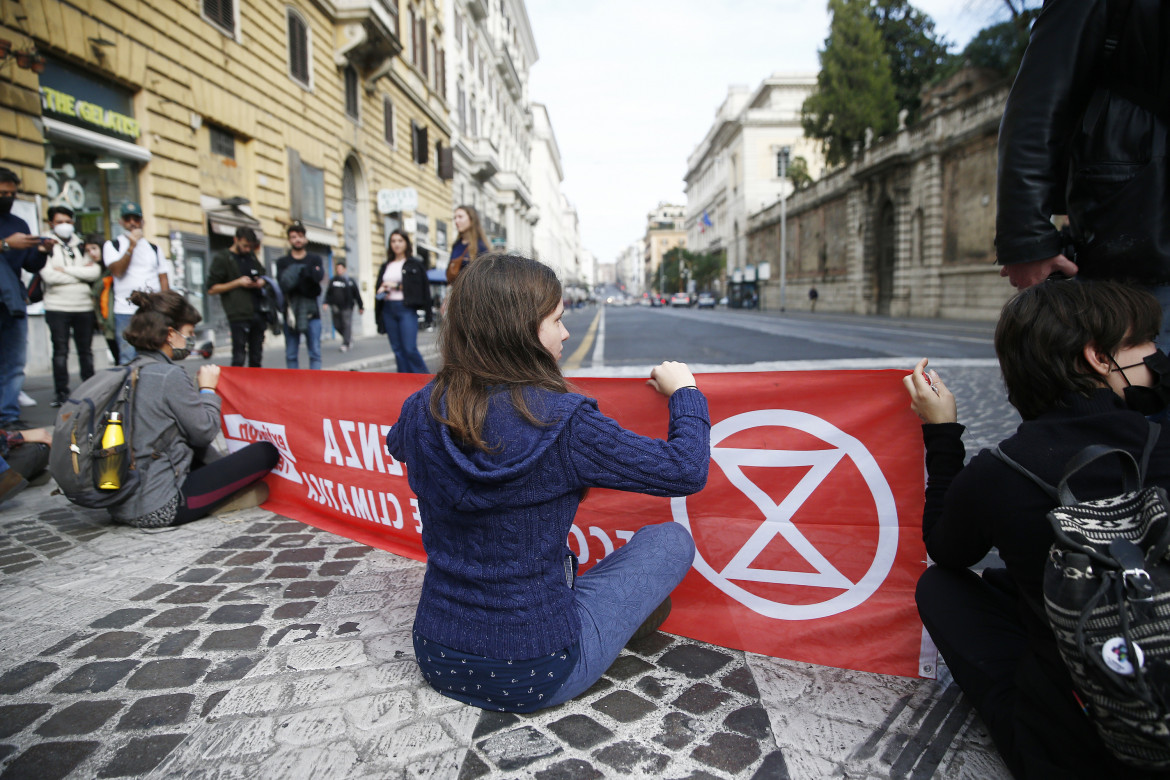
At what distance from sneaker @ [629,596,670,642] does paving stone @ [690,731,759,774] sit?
50 centimetres

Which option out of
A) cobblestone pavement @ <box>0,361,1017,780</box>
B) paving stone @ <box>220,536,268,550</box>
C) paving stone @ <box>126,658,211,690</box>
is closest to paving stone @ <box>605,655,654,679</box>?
cobblestone pavement @ <box>0,361,1017,780</box>

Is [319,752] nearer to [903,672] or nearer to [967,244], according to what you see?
[903,672]

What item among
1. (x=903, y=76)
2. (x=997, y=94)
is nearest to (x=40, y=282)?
(x=997, y=94)

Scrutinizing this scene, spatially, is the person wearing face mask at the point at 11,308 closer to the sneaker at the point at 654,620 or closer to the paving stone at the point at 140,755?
the paving stone at the point at 140,755

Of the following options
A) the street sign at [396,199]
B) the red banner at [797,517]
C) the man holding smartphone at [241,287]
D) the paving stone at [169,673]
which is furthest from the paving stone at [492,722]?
the street sign at [396,199]

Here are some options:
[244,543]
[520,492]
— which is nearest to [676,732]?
[520,492]

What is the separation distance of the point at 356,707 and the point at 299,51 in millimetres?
18720

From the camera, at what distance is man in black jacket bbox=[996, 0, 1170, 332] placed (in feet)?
5.78

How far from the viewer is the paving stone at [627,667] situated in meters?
2.07

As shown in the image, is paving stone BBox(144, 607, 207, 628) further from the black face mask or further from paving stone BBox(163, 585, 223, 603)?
the black face mask

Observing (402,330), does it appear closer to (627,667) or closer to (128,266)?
(128,266)

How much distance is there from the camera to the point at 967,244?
27.1m

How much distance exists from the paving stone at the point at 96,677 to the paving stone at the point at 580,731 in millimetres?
1393

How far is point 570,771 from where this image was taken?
5.30ft
